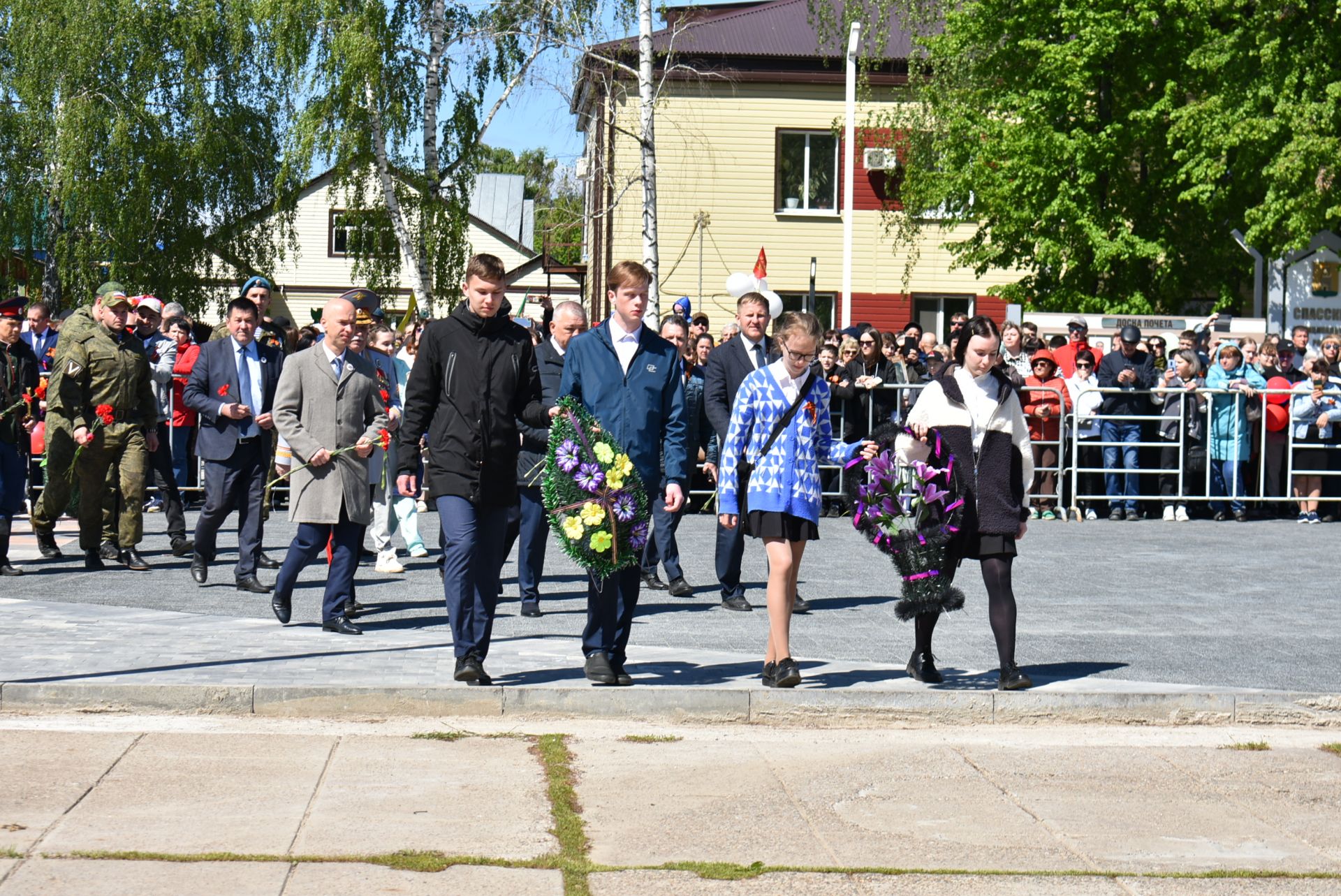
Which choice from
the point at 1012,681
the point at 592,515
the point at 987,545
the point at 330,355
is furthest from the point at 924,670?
the point at 330,355

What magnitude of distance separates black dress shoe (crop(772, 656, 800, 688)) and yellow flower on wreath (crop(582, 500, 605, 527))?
1.12 metres

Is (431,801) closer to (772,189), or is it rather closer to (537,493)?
(537,493)

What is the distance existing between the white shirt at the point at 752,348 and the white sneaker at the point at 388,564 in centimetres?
348

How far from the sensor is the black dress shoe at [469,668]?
7812 mm

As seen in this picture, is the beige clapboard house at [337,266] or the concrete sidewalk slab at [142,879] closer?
the concrete sidewalk slab at [142,879]

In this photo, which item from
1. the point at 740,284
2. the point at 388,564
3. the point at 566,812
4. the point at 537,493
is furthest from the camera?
the point at 740,284

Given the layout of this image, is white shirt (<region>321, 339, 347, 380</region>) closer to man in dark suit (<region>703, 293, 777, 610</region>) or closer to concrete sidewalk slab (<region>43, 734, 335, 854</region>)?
man in dark suit (<region>703, 293, 777, 610</region>)

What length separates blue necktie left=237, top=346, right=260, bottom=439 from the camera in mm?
11430

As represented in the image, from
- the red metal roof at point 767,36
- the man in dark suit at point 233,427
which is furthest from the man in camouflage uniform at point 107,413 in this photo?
the red metal roof at point 767,36

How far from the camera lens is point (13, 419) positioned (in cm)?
1205

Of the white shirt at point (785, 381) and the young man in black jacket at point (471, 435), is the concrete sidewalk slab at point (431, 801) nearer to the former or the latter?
the young man in black jacket at point (471, 435)

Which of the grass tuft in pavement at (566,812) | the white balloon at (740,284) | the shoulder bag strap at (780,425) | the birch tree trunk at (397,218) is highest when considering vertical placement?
the birch tree trunk at (397,218)

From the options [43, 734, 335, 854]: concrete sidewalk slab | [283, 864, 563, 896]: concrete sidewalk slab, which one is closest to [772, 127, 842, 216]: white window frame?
[43, 734, 335, 854]: concrete sidewalk slab

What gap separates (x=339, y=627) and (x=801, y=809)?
4176mm
